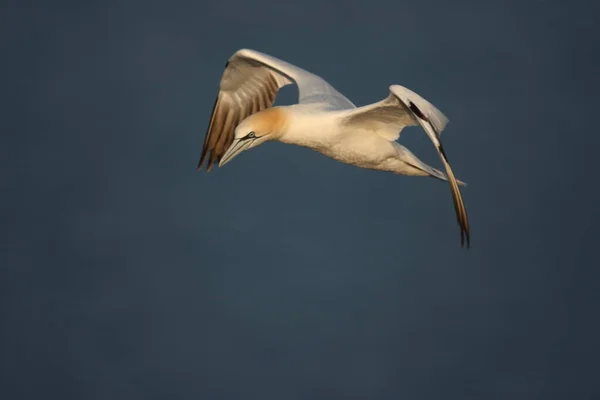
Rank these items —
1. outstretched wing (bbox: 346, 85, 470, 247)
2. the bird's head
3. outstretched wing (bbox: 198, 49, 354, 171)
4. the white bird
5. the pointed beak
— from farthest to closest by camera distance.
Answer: outstretched wing (bbox: 198, 49, 354, 171) < the pointed beak < the bird's head < the white bird < outstretched wing (bbox: 346, 85, 470, 247)

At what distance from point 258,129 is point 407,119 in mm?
1558

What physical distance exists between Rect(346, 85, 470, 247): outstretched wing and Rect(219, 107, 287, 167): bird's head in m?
0.67

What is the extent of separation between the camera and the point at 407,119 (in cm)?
1306

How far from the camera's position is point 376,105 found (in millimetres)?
12242

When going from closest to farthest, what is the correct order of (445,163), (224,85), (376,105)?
1. (445,163)
2. (376,105)
3. (224,85)

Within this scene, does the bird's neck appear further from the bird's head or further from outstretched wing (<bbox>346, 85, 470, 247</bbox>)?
outstretched wing (<bbox>346, 85, 470, 247</bbox>)

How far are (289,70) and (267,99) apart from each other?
2.93 feet

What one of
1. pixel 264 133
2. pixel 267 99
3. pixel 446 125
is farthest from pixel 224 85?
pixel 446 125

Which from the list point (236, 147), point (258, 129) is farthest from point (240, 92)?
point (258, 129)

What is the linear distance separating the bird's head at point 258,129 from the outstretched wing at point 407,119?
671mm

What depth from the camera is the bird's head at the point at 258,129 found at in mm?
12516

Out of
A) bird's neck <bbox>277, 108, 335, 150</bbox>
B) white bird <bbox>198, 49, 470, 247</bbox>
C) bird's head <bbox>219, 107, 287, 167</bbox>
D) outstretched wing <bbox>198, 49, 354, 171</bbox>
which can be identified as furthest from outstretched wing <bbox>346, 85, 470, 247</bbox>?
outstretched wing <bbox>198, 49, 354, 171</bbox>

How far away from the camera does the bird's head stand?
41.1 feet

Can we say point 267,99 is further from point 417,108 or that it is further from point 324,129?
point 417,108
